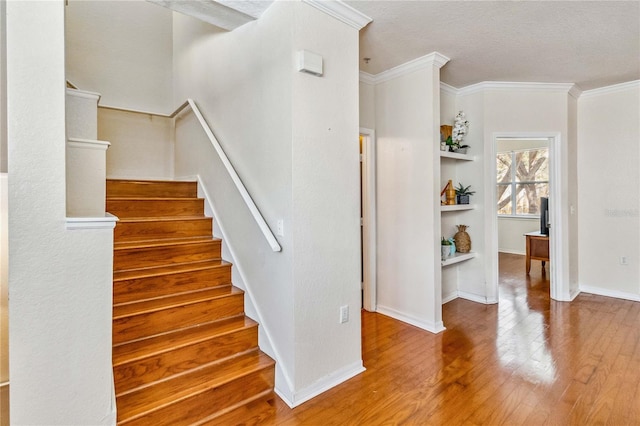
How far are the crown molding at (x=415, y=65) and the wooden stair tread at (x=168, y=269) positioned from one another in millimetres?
2514

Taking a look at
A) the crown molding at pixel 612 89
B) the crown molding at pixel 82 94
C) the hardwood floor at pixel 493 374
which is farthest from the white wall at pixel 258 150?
the crown molding at pixel 612 89

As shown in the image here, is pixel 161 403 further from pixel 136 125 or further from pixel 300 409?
pixel 136 125

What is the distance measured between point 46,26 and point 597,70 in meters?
4.73

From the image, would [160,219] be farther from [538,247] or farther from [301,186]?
[538,247]

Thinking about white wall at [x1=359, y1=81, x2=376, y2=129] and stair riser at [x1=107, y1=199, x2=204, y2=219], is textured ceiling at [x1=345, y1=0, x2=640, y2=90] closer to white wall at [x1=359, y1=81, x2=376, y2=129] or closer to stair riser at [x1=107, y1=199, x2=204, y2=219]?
white wall at [x1=359, y1=81, x2=376, y2=129]

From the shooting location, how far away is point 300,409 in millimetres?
2023

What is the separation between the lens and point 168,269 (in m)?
2.53

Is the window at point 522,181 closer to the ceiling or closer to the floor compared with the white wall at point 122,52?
closer to the floor

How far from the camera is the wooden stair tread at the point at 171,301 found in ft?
7.09

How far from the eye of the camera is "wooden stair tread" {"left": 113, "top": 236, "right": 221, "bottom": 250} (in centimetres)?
255

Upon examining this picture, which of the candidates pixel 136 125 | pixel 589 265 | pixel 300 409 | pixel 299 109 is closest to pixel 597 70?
pixel 589 265

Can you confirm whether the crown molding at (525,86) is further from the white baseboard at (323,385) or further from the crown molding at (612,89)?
the white baseboard at (323,385)

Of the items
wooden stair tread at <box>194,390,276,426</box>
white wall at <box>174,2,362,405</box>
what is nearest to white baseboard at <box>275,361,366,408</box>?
white wall at <box>174,2,362,405</box>

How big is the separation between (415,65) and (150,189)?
9.56 ft
